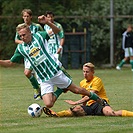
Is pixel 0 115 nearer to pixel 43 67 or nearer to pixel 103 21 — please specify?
pixel 43 67

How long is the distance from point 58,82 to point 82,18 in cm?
1880

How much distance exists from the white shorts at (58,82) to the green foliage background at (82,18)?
17.2 meters

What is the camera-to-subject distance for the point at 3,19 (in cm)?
2948

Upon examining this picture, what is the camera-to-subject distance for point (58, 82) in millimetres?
10625

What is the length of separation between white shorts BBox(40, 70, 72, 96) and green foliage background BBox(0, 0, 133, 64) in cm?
1722

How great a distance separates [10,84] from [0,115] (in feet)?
25.1

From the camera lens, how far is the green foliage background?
1138 inches

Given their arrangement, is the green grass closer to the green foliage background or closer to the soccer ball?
the soccer ball

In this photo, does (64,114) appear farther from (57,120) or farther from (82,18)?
(82,18)

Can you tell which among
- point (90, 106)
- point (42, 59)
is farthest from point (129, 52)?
point (42, 59)

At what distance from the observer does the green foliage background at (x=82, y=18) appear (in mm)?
28906

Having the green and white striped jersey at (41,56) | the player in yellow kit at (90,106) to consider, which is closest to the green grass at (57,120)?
the player in yellow kit at (90,106)

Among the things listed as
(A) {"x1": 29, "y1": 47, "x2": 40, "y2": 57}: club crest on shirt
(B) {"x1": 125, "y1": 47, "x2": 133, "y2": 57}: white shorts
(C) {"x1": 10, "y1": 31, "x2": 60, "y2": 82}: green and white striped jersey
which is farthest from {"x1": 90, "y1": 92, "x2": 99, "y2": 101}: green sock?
(B) {"x1": 125, "y1": 47, "x2": 133, "y2": 57}: white shorts

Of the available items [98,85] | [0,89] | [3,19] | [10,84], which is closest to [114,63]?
[3,19]
